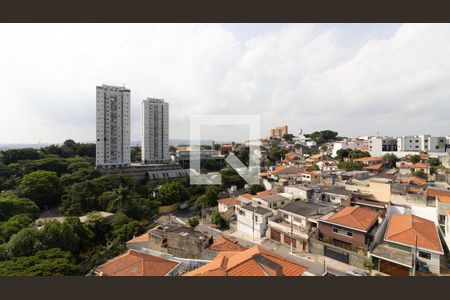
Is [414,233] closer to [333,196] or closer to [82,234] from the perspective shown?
[333,196]

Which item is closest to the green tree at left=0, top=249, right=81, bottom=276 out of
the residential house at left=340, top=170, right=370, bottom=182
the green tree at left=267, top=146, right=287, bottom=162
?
the residential house at left=340, top=170, right=370, bottom=182

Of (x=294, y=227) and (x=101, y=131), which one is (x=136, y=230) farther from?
(x=101, y=131)

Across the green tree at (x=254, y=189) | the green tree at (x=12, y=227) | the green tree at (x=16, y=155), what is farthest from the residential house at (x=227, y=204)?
the green tree at (x=16, y=155)

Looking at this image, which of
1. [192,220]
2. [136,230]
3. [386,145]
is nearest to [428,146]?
[386,145]

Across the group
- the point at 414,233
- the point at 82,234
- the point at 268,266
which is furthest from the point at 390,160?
the point at 82,234

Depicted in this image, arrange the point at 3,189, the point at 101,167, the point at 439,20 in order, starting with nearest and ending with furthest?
1. the point at 439,20
2. the point at 3,189
3. the point at 101,167

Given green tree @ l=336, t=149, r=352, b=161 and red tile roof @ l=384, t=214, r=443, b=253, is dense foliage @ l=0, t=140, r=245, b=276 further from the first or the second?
green tree @ l=336, t=149, r=352, b=161

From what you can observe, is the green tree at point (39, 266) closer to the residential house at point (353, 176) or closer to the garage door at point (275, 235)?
the garage door at point (275, 235)
